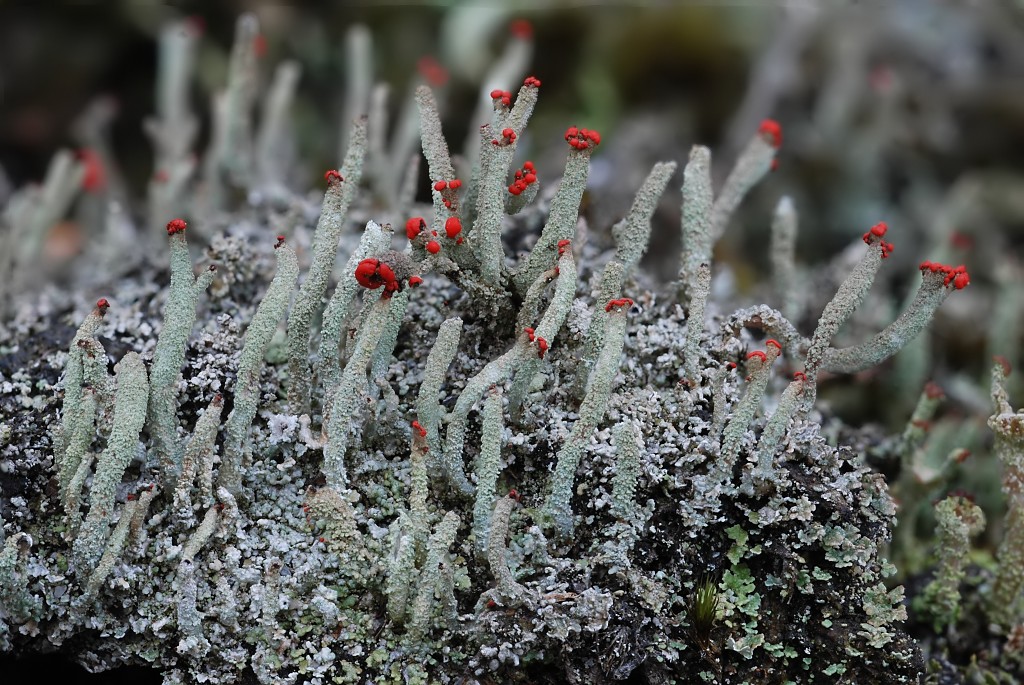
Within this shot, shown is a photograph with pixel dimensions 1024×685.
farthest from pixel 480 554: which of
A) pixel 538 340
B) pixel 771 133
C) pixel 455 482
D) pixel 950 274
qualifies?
pixel 771 133

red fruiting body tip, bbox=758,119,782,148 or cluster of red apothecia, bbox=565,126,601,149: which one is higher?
red fruiting body tip, bbox=758,119,782,148

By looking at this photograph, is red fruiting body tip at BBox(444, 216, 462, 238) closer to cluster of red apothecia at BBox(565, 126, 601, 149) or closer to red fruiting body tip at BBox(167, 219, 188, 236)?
cluster of red apothecia at BBox(565, 126, 601, 149)

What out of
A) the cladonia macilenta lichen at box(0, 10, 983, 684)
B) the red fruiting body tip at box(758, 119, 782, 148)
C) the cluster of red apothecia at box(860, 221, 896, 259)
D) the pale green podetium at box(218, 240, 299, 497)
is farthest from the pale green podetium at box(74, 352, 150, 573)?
the red fruiting body tip at box(758, 119, 782, 148)

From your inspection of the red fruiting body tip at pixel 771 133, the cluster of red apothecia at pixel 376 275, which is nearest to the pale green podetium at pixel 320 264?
the cluster of red apothecia at pixel 376 275

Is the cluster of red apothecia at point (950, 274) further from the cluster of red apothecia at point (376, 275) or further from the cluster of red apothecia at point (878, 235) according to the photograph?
the cluster of red apothecia at point (376, 275)

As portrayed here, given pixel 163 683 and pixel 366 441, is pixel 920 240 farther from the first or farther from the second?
pixel 163 683

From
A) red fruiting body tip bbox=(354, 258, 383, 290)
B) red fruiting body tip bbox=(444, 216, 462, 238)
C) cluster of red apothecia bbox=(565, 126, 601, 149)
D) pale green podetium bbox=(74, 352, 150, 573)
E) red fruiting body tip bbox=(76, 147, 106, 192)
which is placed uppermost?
red fruiting body tip bbox=(76, 147, 106, 192)
